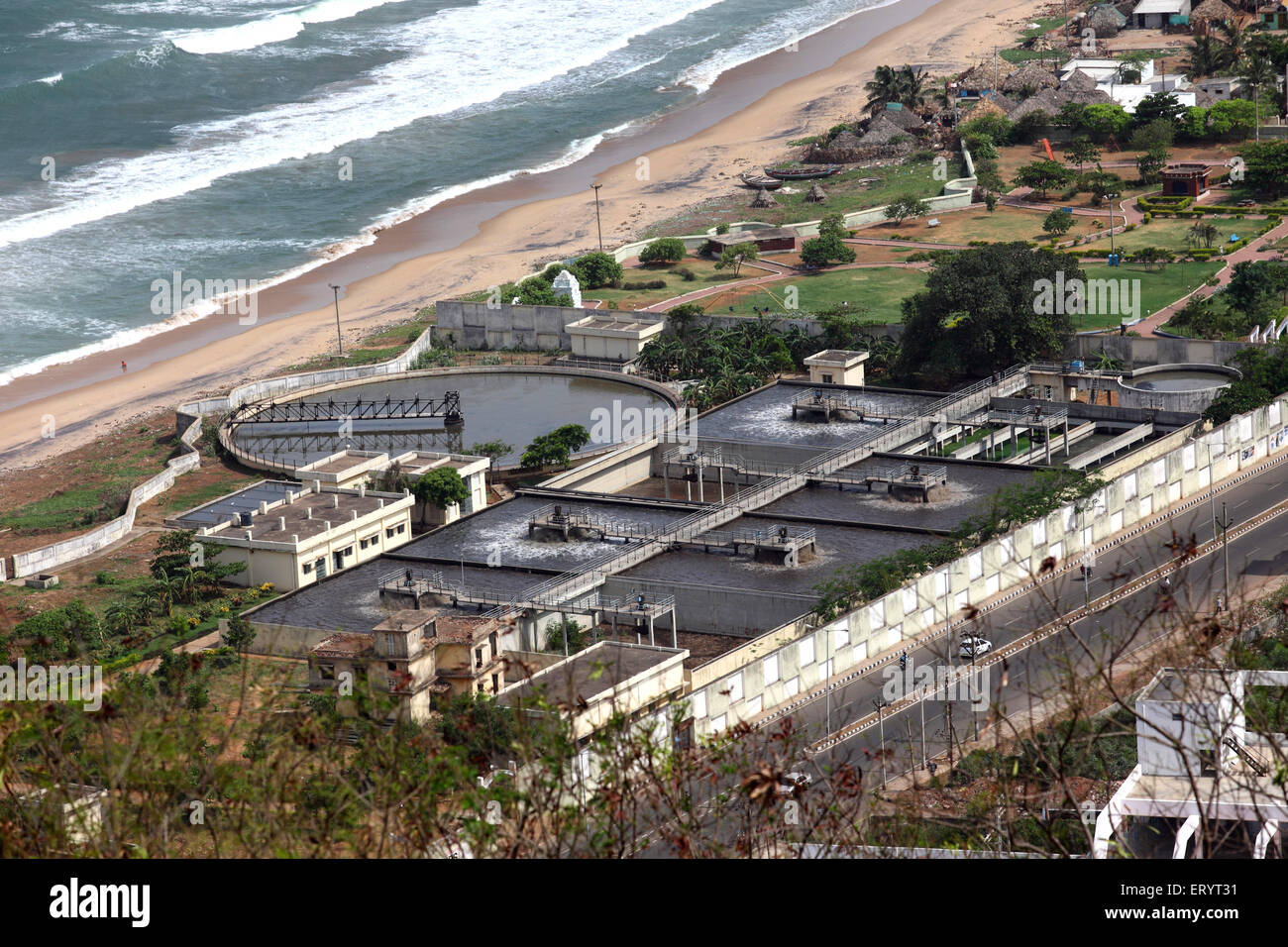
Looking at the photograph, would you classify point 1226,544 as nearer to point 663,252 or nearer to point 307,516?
point 307,516

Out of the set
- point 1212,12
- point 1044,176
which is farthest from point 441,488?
point 1212,12

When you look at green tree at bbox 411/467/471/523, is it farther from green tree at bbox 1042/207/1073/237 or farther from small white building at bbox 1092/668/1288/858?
green tree at bbox 1042/207/1073/237

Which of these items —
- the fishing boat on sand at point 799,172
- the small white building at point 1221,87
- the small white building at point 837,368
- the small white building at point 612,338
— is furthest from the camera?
the small white building at point 1221,87

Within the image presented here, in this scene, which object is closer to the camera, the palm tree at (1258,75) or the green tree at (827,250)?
the green tree at (827,250)

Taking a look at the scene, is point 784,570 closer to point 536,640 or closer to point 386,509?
point 536,640

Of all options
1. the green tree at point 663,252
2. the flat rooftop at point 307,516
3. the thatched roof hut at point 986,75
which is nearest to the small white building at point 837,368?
the flat rooftop at point 307,516

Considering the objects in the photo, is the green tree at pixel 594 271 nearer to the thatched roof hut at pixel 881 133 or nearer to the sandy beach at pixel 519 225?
the sandy beach at pixel 519 225

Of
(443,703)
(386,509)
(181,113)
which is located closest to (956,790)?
(443,703)
